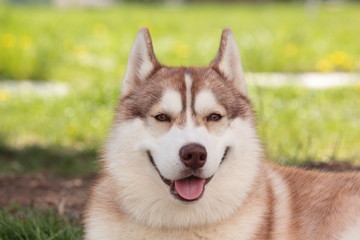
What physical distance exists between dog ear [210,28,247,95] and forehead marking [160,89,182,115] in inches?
16.4

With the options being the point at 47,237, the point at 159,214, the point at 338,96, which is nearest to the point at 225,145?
the point at 159,214

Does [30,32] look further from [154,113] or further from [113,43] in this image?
[154,113]

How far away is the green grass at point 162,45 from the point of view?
1022 centimetres

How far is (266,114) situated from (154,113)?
14.4 feet

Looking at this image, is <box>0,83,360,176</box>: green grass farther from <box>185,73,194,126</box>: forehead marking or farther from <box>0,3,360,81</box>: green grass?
<box>185,73,194,126</box>: forehead marking

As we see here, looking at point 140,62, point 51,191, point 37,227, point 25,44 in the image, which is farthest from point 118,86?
point 140,62

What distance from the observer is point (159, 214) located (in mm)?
3693

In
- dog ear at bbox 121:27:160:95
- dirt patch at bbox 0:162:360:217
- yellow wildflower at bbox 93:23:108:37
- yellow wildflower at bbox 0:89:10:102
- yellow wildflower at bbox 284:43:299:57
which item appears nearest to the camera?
dog ear at bbox 121:27:160:95

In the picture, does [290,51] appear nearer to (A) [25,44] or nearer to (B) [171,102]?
(A) [25,44]

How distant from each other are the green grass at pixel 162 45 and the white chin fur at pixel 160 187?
5069 mm

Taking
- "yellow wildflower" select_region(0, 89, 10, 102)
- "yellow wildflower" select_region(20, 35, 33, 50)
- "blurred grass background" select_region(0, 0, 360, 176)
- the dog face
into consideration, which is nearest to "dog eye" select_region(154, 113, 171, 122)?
the dog face

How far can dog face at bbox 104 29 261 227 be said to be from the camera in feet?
11.5

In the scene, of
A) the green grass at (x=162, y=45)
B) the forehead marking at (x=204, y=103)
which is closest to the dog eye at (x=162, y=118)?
the forehead marking at (x=204, y=103)

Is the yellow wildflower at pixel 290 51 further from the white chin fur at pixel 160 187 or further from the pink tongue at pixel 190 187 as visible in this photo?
the pink tongue at pixel 190 187
